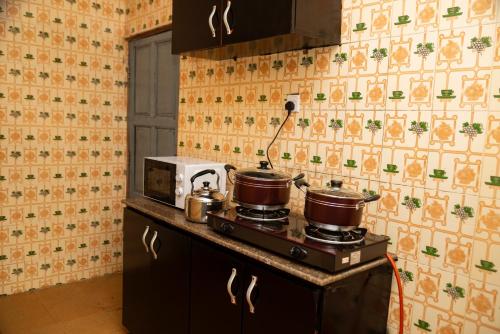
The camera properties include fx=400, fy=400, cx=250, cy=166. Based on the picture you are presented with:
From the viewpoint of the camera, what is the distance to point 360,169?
187 cm

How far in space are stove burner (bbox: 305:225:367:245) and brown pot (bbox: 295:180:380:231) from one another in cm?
4

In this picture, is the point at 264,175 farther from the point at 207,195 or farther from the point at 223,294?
the point at 223,294

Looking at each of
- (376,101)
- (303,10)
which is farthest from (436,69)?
(303,10)

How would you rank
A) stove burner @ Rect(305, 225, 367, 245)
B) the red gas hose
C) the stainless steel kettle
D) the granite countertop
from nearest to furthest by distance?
the granite countertop → stove burner @ Rect(305, 225, 367, 245) → the red gas hose → the stainless steel kettle

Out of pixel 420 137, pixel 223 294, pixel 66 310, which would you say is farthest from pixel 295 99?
pixel 66 310

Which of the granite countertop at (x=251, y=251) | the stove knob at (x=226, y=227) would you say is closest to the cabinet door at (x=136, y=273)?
the granite countertop at (x=251, y=251)

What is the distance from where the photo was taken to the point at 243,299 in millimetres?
1693

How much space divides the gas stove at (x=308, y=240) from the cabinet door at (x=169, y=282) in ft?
1.16

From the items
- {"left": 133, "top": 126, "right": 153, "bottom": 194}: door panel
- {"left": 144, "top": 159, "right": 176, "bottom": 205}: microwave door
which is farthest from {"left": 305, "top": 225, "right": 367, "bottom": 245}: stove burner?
{"left": 133, "top": 126, "right": 153, "bottom": 194}: door panel

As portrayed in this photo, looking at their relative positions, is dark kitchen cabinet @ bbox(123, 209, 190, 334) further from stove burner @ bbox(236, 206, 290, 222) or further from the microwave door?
stove burner @ bbox(236, 206, 290, 222)

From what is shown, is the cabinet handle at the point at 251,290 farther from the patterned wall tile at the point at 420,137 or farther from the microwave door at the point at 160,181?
the microwave door at the point at 160,181

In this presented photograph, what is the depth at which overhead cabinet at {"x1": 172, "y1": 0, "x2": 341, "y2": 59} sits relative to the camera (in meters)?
1.75

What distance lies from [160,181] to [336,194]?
1295mm

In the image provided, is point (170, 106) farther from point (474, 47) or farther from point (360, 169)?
point (474, 47)
